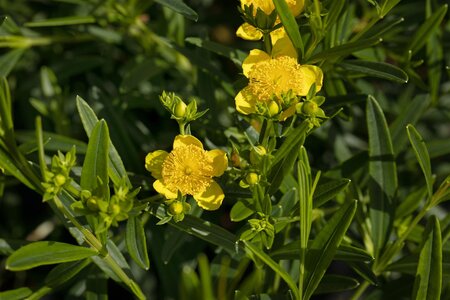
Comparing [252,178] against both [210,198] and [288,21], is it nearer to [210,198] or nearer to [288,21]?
[210,198]

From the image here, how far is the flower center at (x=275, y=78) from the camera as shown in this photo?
39.9 inches

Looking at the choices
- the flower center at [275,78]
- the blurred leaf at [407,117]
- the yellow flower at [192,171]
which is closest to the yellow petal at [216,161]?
the yellow flower at [192,171]

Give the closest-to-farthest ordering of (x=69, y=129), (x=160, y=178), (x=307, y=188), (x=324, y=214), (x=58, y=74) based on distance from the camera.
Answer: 1. (x=307, y=188)
2. (x=160, y=178)
3. (x=324, y=214)
4. (x=69, y=129)
5. (x=58, y=74)

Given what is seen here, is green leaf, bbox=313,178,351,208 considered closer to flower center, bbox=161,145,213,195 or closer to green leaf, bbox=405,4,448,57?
flower center, bbox=161,145,213,195

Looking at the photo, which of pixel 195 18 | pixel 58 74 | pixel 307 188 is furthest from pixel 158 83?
pixel 307 188

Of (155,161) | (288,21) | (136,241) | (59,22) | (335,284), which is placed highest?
(288,21)

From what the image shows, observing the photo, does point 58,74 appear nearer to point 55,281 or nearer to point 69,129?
point 69,129

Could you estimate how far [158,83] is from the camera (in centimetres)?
165

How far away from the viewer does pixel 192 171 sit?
→ 1.01 metres

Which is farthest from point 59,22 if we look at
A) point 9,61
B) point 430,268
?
point 430,268

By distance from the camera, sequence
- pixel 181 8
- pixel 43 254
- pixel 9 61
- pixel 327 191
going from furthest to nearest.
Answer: pixel 9 61
pixel 181 8
pixel 327 191
pixel 43 254

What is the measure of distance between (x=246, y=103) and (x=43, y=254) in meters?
0.39

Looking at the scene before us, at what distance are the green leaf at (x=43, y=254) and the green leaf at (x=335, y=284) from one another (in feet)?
1.35

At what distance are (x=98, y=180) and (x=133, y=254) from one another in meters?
0.13
